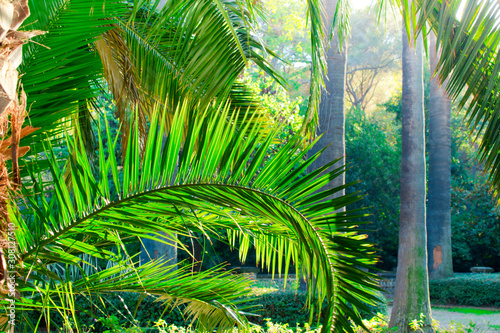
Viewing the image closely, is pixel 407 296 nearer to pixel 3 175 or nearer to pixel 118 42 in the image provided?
pixel 118 42

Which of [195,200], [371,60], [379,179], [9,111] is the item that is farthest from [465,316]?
[371,60]

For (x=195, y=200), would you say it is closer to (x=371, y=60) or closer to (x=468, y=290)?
(x=468, y=290)

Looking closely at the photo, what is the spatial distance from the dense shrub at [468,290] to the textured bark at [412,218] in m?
6.07

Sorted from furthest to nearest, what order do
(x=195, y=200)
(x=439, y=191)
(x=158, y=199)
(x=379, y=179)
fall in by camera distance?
(x=379, y=179) < (x=439, y=191) < (x=195, y=200) < (x=158, y=199)

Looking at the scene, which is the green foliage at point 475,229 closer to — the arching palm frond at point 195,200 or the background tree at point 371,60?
the background tree at point 371,60

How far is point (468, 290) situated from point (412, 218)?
6.63 m

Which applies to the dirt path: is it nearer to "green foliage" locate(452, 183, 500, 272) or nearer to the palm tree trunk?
"green foliage" locate(452, 183, 500, 272)

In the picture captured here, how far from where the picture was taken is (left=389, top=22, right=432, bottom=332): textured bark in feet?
26.3

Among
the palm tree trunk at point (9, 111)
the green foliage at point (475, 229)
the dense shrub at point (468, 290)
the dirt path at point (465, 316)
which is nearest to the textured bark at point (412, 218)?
the dirt path at point (465, 316)

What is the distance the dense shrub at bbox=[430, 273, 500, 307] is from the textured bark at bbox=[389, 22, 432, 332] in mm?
6066

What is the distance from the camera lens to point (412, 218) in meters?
8.44

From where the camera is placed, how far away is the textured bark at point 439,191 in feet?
45.6

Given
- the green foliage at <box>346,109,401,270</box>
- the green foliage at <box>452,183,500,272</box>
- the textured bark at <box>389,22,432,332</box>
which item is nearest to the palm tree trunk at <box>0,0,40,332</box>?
the textured bark at <box>389,22,432,332</box>

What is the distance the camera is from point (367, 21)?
3222 cm
